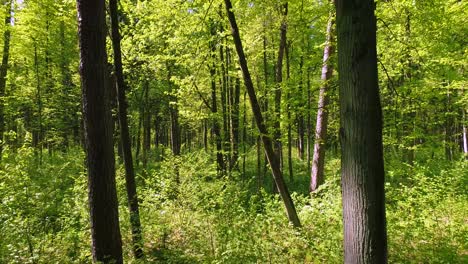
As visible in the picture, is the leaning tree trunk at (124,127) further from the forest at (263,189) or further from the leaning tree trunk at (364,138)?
the leaning tree trunk at (364,138)

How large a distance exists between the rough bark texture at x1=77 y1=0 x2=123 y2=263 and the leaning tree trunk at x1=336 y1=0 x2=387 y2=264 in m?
3.25

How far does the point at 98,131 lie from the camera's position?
4355mm

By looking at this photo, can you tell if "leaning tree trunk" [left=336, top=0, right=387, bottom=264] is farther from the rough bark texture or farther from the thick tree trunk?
the thick tree trunk

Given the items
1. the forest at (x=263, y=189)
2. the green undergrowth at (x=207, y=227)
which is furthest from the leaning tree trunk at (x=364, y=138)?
the green undergrowth at (x=207, y=227)

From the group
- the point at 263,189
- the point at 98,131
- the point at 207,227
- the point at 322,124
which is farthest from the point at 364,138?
the point at 322,124

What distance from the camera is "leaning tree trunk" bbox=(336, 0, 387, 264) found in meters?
2.29

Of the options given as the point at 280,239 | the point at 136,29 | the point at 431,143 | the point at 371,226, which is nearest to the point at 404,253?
the point at 280,239

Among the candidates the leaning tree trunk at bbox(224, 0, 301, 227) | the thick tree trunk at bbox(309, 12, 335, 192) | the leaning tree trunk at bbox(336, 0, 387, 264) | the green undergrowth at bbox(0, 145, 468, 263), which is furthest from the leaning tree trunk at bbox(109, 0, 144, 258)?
the leaning tree trunk at bbox(336, 0, 387, 264)

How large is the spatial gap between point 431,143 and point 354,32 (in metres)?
8.98

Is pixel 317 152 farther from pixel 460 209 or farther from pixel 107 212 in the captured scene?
pixel 107 212

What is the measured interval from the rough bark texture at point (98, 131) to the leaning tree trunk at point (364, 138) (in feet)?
10.7

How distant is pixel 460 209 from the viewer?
25.7ft

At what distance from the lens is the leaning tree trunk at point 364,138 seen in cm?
229

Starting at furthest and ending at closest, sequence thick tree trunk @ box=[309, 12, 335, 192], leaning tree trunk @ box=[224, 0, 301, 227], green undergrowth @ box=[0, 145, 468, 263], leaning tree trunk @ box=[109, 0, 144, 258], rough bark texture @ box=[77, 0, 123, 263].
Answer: thick tree trunk @ box=[309, 12, 335, 192] < leaning tree trunk @ box=[224, 0, 301, 227] < leaning tree trunk @ box=[109, 0, 144, 258] < green undergrowth @ box=[0, 145, 468, 263] < rough bark texture @ box=[77, 0, 123, 263]
